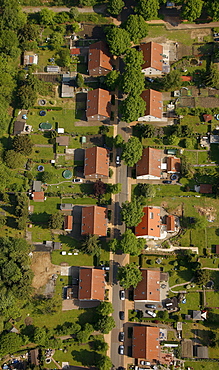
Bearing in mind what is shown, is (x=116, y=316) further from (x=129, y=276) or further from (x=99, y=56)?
(x=99, y=56)

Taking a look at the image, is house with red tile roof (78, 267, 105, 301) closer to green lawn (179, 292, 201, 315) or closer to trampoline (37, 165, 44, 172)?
green lawn (179, 292, 201, 315)

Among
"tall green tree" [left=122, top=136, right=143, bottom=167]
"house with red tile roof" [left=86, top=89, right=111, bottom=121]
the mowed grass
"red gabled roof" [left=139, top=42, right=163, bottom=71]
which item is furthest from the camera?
the mowed grass

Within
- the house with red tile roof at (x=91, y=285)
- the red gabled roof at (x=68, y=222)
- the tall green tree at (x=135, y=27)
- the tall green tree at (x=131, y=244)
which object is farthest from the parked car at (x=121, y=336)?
the tall green tree at (x=135, y=27)

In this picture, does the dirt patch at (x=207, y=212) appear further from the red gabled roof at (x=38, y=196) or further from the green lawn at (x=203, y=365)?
the red gabled roof at (x=38, y=196)

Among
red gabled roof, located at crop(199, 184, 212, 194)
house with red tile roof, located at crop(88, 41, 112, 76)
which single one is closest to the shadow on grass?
red gabled roof, located at crop(199, 184, 212, 194)

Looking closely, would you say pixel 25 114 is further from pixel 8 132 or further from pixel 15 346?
pixel 15 346

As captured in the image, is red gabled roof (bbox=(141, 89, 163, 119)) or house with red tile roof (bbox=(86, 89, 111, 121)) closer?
red gabled roof (bbox=(141, 89, 163, 119))

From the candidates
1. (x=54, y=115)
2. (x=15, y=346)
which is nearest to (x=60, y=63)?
(x=54, y=115)
